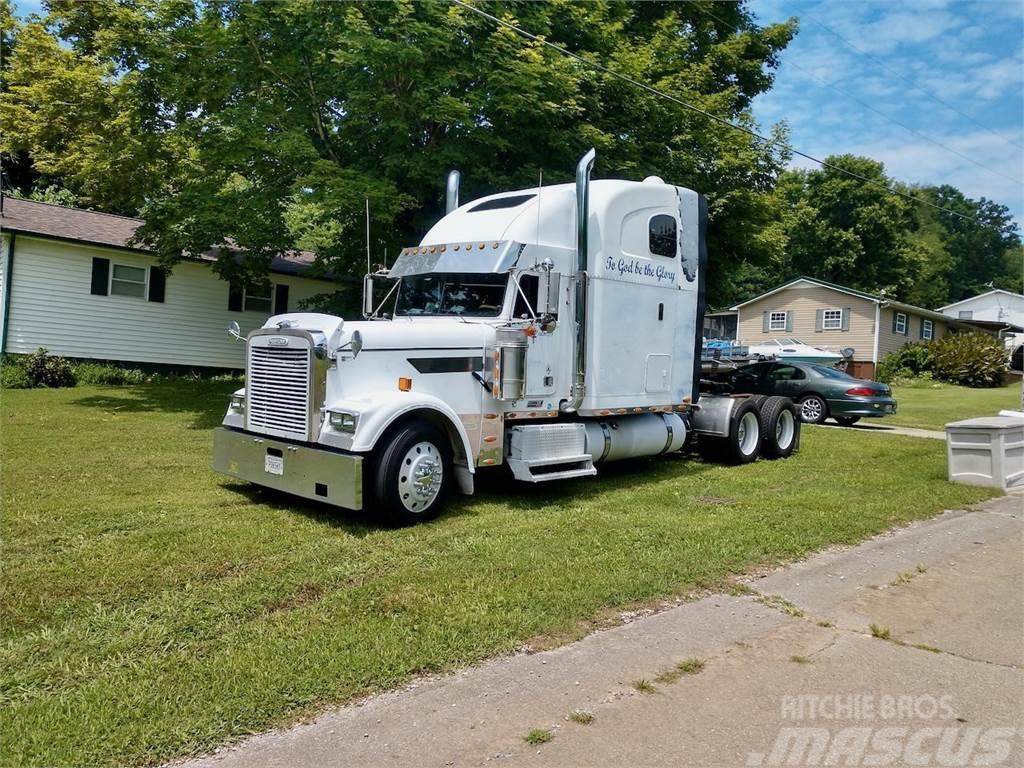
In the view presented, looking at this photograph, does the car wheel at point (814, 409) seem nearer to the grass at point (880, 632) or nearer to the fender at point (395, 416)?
the fender at point (395, 416)

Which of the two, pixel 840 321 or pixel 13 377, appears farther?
pixel 840 321

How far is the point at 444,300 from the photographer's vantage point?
830cm

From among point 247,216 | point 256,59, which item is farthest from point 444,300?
point 256,59

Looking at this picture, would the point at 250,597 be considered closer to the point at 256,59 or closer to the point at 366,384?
the point at 366,384

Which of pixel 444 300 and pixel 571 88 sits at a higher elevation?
pixel 571 88

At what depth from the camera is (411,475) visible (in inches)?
270

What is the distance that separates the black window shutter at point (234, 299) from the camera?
22.5m

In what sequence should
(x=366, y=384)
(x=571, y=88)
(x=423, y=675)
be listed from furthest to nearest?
(x=571, y=88), (x=366, y=384), (x=423, y=675)

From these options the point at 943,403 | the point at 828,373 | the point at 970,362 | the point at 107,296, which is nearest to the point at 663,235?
the point at 828,373

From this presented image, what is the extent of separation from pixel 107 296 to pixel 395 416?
54.7ft

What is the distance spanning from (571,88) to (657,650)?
10540 mm

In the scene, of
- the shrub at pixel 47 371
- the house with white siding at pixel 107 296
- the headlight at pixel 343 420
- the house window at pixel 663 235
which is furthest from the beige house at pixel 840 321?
the headlight at pixel 343 420

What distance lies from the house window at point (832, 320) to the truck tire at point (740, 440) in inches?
1243

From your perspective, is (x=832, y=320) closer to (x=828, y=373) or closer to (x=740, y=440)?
(x=828, y=373)
